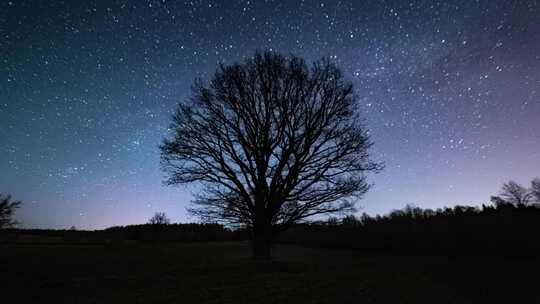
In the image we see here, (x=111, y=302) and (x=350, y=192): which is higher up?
(x=350, y=192)

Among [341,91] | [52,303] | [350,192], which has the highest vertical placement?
[341,91]

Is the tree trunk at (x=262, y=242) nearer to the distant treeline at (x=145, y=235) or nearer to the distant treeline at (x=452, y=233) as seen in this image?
the distant treeline at (x=452, y=233)

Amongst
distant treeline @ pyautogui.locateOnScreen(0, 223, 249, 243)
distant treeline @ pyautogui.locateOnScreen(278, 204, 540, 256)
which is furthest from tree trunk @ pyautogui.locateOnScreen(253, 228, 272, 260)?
distant treeline @ pyautogui.locateOnScreen(0, 223, 249, 243)

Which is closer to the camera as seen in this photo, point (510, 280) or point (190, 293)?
point (190, 293)

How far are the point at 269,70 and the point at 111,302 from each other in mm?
11878

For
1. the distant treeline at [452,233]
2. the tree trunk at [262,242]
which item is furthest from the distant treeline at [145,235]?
the tree trunk at [262,242]

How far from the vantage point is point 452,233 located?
20.4 metres

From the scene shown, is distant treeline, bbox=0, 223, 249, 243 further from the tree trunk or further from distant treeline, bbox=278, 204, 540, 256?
the tree trunk

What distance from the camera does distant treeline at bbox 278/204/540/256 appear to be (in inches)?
619

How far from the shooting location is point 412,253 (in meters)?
23.5

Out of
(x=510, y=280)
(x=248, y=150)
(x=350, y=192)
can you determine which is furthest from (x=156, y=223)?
(x=510, y=280)

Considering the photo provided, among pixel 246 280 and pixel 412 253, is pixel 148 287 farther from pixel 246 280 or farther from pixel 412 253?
pixel 412 253

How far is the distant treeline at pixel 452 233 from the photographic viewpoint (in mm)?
15719

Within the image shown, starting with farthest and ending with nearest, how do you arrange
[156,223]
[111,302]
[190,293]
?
[156,223] → [190,293] → [111,302]
